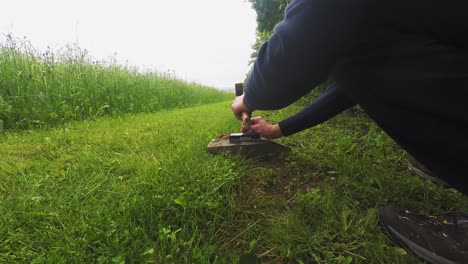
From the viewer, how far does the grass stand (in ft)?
2.71

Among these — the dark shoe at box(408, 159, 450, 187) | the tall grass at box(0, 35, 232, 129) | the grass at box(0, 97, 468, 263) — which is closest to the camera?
the grass at box(0, 97, 468, 263)

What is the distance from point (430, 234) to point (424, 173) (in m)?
0.62

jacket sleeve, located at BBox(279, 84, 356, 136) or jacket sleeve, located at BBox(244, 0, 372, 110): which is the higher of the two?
jacket sleeve, located at BBox(244, 0, 372, 110)

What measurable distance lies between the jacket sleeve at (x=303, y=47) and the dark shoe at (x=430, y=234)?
2.09 feet

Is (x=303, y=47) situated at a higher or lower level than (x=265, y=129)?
higher

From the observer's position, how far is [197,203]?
1025 millimetres

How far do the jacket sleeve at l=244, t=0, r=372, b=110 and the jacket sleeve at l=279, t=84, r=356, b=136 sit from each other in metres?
0.46

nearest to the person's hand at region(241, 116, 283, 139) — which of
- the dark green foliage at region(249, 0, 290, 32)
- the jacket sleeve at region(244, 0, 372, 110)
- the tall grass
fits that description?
the jacket sleeve at region(244, 0, 372, 110)

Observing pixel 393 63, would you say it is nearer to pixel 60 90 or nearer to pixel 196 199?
pixel 196 199

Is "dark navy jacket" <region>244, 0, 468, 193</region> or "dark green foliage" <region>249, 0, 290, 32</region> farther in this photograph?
"dark green foliage" <region>249, 0, 290, 32</region>

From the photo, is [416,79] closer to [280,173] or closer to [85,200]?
[280,173]

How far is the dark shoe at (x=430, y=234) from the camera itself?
836mm

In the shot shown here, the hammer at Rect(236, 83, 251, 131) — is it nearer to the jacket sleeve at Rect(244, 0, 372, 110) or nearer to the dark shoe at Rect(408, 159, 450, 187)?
the jacket sleeve at Rect(244, 0, 372, 110)

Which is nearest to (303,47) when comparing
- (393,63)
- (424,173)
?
(393,63)
